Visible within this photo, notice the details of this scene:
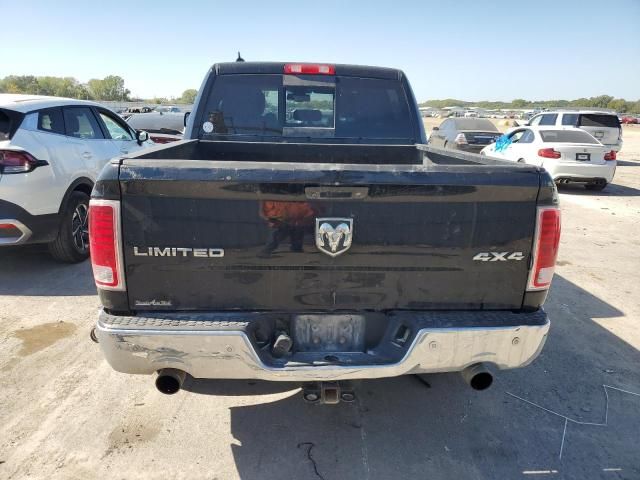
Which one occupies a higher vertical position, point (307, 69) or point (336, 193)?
point (307, 69)

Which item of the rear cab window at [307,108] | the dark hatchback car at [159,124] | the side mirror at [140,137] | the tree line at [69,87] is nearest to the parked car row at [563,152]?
the dark hatchback car at [159,124]

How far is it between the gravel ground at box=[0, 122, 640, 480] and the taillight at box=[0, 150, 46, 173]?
1.63m

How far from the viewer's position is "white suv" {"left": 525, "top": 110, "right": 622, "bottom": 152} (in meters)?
16.2

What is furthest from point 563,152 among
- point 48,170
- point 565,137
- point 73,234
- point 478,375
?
point 48,170

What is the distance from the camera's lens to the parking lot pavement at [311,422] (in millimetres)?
2594

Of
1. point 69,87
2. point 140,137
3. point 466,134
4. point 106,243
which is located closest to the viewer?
point 106,243

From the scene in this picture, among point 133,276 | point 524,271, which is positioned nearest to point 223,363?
point 133,276

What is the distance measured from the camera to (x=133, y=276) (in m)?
2.29

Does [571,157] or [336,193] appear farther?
[571,157]

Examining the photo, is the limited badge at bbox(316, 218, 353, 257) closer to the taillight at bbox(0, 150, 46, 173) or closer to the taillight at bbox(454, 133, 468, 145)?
the taillight at bbox(0, 150, 46, 173)

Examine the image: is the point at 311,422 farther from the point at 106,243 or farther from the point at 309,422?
the point at 106,243

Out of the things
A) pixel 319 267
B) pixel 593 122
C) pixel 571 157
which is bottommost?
pixel 571 157

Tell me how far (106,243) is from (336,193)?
113 centimetres

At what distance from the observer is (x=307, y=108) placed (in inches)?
168
